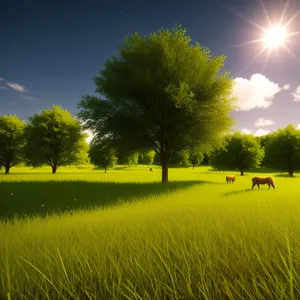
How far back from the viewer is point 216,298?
1502 mm

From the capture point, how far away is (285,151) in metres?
42.6

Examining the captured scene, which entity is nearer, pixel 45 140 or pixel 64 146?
pixel 45 140

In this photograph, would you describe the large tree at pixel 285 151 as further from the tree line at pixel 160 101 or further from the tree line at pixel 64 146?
the tree line at pixel 160 101

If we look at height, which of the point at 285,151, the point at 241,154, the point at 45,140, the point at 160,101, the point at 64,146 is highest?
the point at 160,101

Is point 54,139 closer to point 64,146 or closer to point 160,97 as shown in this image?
point 64,146

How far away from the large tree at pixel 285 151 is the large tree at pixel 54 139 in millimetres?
40610

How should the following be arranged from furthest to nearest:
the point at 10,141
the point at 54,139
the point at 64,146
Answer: the point at 10,141
the point at 64,146
the point at 54,139

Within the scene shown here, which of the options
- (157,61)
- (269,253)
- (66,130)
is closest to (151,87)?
(157,61)

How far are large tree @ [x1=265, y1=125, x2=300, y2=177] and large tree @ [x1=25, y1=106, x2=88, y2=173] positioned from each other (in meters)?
40.6

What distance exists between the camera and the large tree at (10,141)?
3947cm

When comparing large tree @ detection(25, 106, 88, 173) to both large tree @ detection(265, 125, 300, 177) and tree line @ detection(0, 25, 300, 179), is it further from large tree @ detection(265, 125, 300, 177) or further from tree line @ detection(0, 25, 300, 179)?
large tree @ detection(265, 125, 300, 177)

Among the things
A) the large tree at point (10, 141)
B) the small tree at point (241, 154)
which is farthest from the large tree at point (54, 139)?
the small tree at point (241, 154)

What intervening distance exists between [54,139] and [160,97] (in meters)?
26.3

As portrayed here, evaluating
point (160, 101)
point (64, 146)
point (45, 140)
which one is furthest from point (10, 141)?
point (160, 101)
